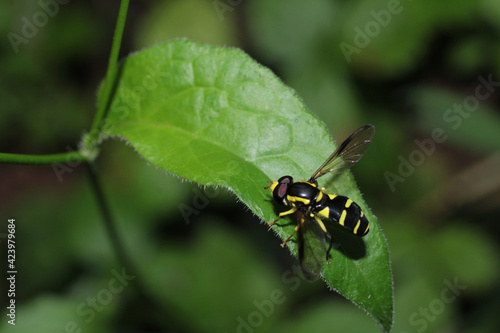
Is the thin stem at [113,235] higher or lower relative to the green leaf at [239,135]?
lower

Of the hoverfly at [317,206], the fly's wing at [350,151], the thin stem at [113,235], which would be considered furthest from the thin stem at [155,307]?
the fly's wing at [350,151]

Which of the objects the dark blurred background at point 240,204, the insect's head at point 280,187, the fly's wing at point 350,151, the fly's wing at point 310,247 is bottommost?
the dark blurred background at point 240,204

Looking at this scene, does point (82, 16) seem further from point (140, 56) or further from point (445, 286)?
point (445, 286)

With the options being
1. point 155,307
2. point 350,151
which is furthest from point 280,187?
point 155,307

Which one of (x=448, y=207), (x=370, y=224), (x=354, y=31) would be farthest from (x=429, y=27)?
(x=370, y=224)

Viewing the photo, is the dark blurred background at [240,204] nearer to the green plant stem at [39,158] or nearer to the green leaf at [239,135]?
the green plant stem at [39,158]

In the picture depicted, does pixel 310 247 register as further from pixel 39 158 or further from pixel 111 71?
pixel 39 158

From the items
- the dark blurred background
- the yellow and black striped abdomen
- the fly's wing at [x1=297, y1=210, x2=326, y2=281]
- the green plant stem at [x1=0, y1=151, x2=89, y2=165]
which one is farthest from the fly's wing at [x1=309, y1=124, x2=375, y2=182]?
the dark blurred background
